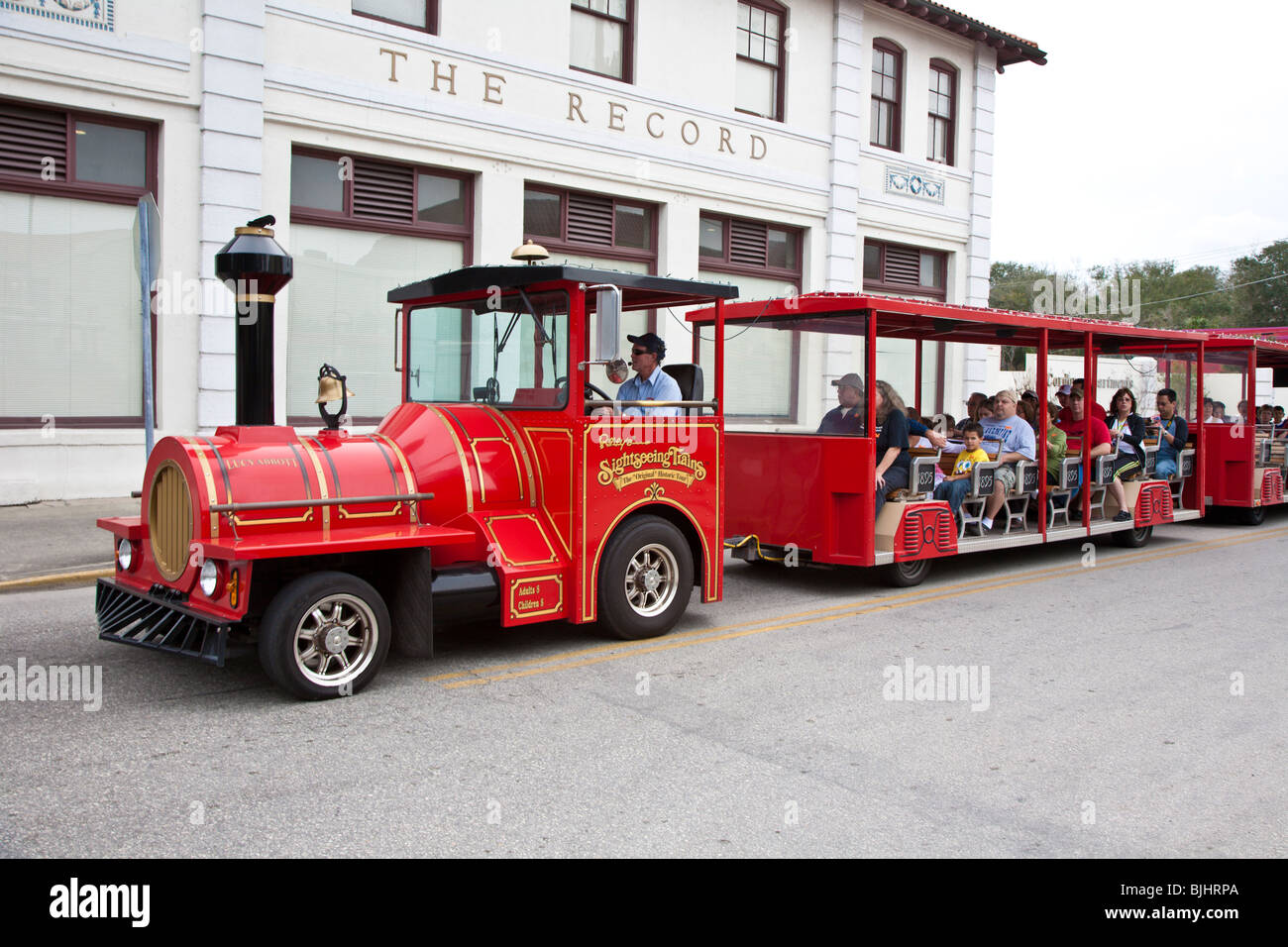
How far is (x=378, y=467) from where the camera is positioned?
6.04m

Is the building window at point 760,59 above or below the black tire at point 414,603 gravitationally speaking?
above

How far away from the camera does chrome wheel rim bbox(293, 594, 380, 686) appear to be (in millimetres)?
5414

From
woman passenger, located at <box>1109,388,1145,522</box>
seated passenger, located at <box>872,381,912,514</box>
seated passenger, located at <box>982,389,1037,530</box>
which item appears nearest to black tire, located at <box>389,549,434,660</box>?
seated passenger, located at <box>872,381,912,514</box>

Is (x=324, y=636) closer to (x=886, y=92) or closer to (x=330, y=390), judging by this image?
(x=330, y=390)

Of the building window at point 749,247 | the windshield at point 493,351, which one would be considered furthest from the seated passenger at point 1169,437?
the windshield at point 493,351

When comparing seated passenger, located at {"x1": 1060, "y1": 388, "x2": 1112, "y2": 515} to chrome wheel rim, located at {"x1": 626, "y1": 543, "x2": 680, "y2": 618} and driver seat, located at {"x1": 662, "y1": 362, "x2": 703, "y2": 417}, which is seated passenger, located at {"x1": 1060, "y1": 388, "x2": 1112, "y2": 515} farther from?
chrome wheel rim, located at {"x1": 626, "y1": 543, "x2": 680, "y2": 618}

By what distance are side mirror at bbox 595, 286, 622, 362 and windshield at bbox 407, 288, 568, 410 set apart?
23.8 inches

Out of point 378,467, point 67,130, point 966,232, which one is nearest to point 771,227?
point 966,232

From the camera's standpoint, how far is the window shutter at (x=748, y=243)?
55.8 ft

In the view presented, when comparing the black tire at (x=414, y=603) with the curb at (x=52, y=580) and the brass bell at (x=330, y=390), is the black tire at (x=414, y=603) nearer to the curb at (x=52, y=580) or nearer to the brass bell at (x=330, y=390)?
the brass bell at (x=330, y=390)

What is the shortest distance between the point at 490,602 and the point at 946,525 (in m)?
4.68

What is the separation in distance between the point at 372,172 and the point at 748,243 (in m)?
6.51

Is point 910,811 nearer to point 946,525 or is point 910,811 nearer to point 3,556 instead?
point 946,525

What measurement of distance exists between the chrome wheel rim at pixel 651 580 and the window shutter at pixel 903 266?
1394 centimetres
